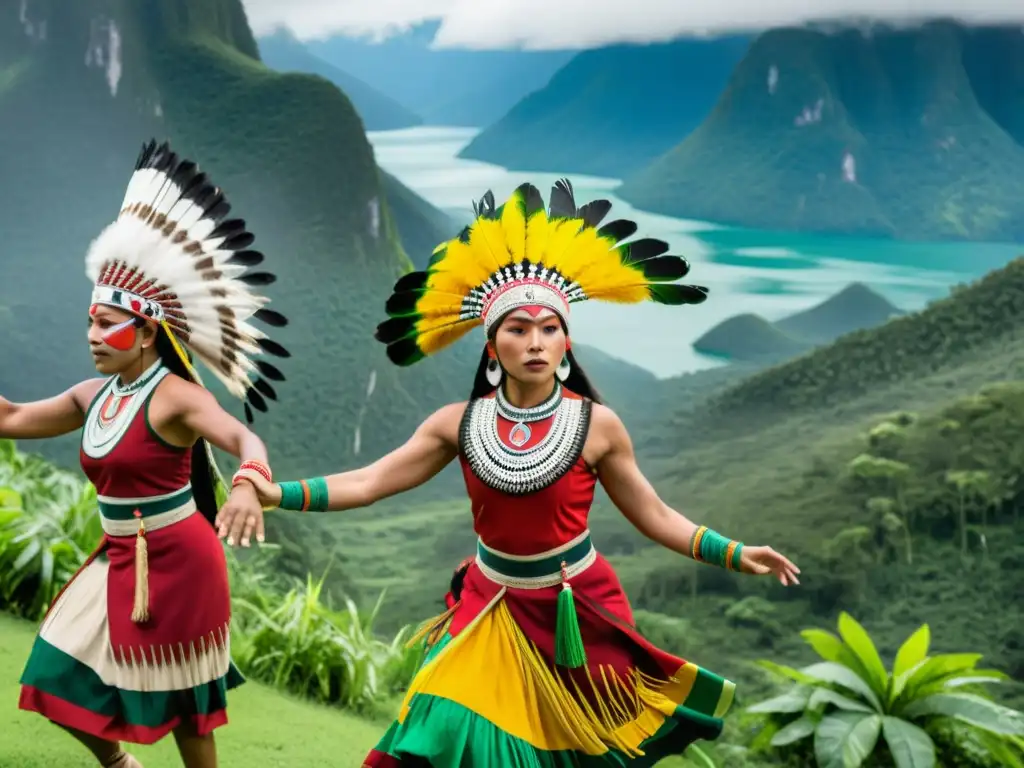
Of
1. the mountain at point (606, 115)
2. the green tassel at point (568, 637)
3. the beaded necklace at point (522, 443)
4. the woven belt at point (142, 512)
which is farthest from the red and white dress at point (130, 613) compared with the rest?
the mountain at point (606, 115)

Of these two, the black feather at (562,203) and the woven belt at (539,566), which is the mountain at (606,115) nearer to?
the black feather at (562,203)

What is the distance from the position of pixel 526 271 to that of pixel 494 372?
227mm

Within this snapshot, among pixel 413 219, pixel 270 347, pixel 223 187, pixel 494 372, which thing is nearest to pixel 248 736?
pixel 270 347

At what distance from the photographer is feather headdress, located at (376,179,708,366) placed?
2.51 m

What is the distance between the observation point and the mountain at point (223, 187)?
745 cm

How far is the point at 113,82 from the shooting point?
26.0ft

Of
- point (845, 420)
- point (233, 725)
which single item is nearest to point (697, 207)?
point (845, 420)

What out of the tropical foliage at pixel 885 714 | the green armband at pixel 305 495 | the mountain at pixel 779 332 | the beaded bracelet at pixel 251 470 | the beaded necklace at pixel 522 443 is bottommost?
the tropical foliage at pixel 885 714

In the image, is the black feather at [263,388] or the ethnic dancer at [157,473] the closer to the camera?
the ethnic dancer at [157,473]

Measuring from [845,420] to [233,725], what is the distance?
4.15 m

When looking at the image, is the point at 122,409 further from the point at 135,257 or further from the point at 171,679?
the point at 171,679

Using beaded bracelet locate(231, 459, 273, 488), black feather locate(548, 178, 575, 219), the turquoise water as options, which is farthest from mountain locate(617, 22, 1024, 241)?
beaded bracelet locate(231, 459, 273, 488)

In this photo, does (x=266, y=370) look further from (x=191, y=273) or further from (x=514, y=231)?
(x=514, y=231)

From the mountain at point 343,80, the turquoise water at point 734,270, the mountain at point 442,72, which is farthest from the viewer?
the mountain at point 442,72
